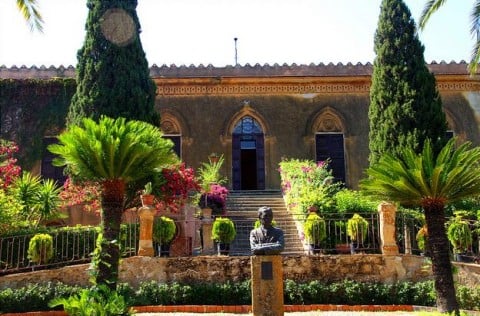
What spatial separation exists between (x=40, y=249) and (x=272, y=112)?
11.2 m

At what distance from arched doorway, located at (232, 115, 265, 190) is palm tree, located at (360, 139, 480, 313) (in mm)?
10504

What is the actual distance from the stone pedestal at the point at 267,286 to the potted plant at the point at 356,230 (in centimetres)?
443

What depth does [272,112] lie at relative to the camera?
68.6 ft

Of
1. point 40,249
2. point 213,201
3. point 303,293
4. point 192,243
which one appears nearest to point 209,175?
point 213,201

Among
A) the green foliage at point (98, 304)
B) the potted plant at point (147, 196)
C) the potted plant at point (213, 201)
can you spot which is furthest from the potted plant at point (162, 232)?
the green foliage at point (98, 304)

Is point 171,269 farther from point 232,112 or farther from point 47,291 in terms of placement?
point 232,112

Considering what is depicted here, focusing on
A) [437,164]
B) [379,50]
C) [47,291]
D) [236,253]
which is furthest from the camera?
[379,50]

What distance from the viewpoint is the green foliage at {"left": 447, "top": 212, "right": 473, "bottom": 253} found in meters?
12.5

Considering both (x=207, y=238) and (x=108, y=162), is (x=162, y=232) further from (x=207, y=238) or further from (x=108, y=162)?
(x=108, y=162)

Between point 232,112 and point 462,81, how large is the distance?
868cm

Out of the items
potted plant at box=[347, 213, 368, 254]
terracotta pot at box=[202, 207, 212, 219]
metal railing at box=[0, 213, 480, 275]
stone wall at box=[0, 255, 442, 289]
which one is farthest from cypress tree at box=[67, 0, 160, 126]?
potted plant at box=[347, 213, 368, 254]

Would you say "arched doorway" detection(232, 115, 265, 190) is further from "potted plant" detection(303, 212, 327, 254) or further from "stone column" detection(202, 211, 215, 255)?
"potted plant" detection(303, 212, 327, 254)

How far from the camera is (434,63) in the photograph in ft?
70.4

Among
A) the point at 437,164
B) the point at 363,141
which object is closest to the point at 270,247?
the point at 437,164
